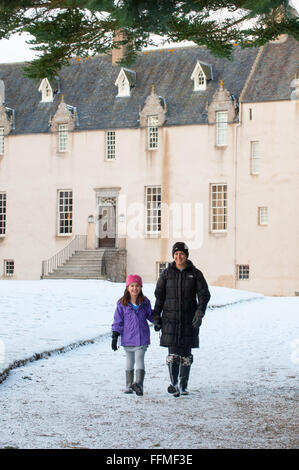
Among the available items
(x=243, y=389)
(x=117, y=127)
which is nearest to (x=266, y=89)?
(x=117, y=127)

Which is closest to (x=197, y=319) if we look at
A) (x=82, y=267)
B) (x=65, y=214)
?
(x=82, y=267)

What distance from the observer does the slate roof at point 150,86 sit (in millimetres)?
39000

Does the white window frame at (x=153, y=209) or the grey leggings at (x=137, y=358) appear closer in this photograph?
the grey leggings at (x=137, y=358)

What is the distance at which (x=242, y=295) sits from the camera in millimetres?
Answer: 29984

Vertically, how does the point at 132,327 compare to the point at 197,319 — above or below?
below

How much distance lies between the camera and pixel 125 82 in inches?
1656

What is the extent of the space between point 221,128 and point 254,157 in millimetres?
2185

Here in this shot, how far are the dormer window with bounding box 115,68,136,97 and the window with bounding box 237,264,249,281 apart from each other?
426 inches

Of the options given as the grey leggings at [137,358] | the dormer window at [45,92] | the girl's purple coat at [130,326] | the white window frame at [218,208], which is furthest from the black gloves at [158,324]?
the dormer window at [45,92]

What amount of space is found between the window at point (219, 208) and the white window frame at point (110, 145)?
5630 millimetres

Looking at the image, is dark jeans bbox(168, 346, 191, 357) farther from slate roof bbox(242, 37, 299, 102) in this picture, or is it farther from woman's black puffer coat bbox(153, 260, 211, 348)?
slate roof bbox(242, 37, 299, 102)

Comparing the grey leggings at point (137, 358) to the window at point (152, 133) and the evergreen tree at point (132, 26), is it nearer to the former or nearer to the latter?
the evergreen tree at point (132, 26)

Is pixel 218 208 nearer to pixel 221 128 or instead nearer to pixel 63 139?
pixel 221 128

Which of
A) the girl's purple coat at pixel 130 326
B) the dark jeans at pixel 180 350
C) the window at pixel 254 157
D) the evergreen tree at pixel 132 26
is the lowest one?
the dark jeans at pixel 180 350
